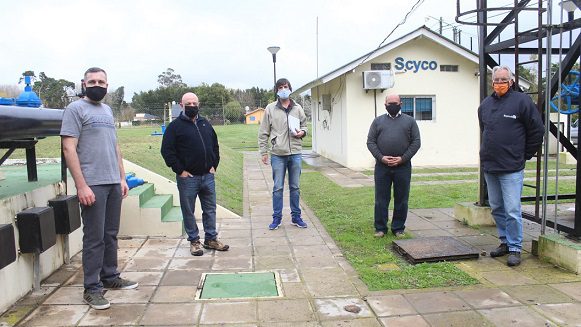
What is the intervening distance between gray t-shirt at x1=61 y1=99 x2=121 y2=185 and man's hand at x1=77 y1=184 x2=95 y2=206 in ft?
0.38

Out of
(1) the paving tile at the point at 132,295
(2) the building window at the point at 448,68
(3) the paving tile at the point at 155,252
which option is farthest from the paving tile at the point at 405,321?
(2) the building window at the point at 448,68

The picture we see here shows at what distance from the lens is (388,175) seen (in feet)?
19.0

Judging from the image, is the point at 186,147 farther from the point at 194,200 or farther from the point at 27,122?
the point at 27,122

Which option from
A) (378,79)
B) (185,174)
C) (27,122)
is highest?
(378,79)

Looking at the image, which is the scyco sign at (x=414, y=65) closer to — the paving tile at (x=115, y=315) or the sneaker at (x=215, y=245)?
the sneaker at (x=215, y=245)

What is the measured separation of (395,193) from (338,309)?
2452 mm

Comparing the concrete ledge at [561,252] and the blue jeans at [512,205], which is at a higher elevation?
the blue jeans at [512,205]

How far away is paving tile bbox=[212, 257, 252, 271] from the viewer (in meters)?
4.80

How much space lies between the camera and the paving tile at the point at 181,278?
4.34 metres

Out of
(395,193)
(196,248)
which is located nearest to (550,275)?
(395,193)

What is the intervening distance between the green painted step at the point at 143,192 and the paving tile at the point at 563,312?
15.1 ft

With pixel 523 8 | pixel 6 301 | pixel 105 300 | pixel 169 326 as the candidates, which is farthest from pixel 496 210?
pixel 6 301

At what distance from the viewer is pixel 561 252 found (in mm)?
4520

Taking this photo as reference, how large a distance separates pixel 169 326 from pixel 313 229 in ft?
10.6
